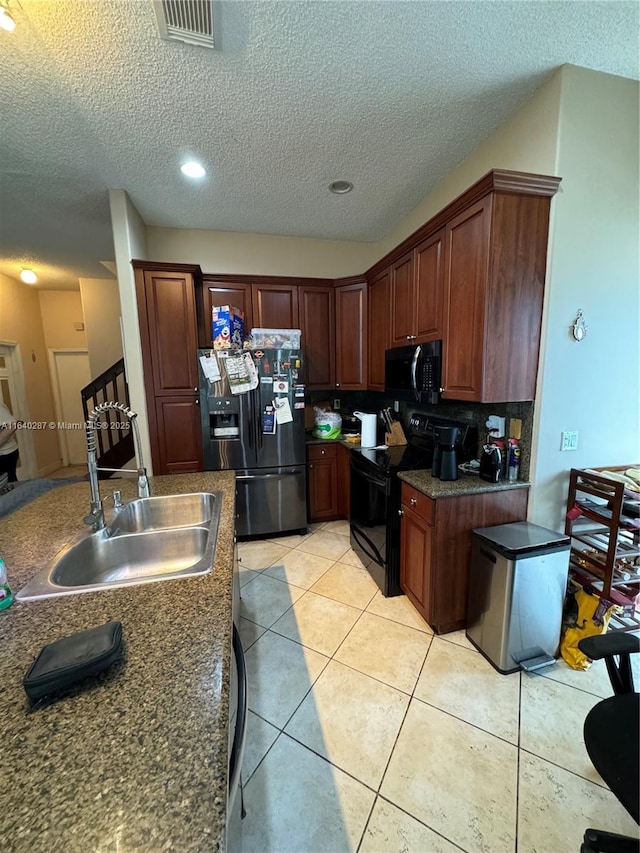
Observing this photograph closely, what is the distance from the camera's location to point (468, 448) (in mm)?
2264

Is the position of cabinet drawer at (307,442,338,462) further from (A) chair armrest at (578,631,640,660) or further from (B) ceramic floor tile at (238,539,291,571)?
(A) chair armrest at (578,631,640,660)

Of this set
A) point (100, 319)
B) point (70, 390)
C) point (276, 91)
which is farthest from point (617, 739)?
point (70, 390)

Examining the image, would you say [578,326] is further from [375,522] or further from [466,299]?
[375,522]

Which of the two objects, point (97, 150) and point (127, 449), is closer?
point (97, 150)

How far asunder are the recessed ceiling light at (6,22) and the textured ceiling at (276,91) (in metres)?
0.03

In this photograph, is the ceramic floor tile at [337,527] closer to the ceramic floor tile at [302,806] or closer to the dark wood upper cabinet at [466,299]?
the dark wood upper cabinet at [466,299]

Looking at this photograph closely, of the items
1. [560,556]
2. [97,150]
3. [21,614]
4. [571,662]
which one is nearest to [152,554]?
[21,614]

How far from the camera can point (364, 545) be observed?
2570mm

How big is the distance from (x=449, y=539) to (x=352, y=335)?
7.06 ft

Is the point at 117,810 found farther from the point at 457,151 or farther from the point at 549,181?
the point at 457,151

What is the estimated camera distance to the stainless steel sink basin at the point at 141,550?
1001 millimetres

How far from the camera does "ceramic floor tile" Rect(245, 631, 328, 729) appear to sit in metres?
1.50

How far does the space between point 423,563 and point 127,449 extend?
349 centimetres

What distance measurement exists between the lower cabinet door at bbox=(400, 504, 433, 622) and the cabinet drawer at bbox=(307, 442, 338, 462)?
123 centimetres
